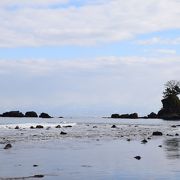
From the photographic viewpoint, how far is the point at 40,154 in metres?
33.6

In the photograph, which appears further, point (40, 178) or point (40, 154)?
point (40, 154)

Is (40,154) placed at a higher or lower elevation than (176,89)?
lower

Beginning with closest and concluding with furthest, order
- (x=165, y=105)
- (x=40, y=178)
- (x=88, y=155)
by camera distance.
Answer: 1. (x=40, y=178)
2. (x=88, y=155)
3. (x=165, y=105)

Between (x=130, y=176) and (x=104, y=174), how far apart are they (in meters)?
1.37

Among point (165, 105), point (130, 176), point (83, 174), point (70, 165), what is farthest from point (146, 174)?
point (165, 105)

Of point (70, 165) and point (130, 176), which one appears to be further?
point (70, 165)

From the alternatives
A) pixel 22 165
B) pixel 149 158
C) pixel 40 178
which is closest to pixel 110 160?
pixel 149 158

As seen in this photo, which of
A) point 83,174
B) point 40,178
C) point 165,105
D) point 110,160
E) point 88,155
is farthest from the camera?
point 165,105

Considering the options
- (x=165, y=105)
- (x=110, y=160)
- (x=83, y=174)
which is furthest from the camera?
(x=165, y=105)

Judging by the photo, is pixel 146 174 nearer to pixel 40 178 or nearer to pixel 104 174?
pixel 104 174

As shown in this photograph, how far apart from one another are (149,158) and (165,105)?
16044 cm

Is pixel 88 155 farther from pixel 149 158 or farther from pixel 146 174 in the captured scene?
pixel 146 174

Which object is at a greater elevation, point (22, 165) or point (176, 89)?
point (176, 89)

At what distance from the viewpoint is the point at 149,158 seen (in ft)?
102
